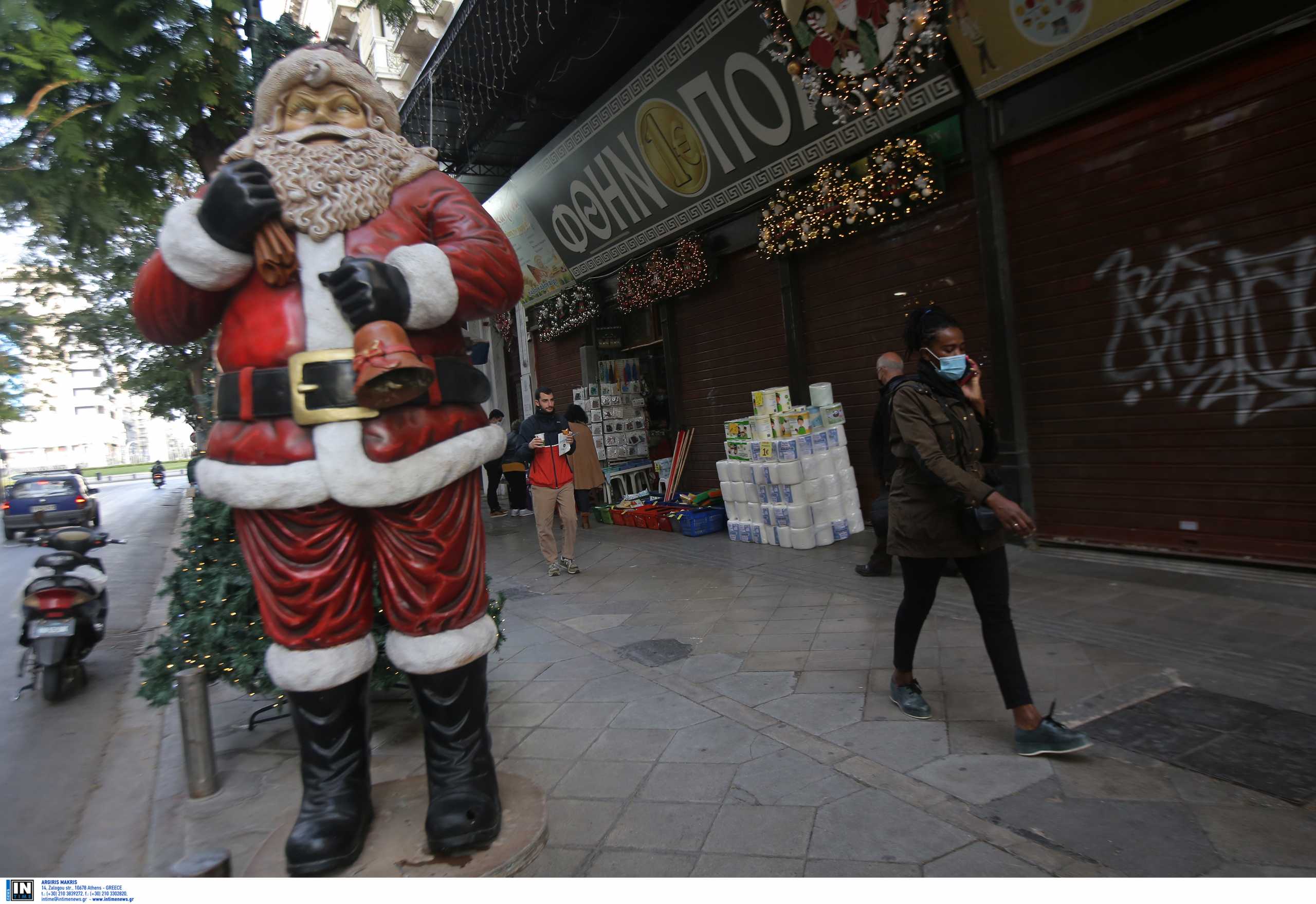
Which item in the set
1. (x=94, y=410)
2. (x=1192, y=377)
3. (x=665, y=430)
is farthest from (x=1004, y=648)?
(x=94, y=410)

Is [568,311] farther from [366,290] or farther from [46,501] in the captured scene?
[46,501]

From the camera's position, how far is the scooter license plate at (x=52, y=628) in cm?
498

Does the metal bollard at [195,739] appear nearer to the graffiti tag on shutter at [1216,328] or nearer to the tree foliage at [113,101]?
the tree foliage at [113,101]

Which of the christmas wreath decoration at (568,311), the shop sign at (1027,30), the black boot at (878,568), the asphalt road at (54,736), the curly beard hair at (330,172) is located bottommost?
the asphalt road at (54,736)

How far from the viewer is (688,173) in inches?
351

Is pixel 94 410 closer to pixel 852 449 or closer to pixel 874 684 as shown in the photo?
pixel 852 449

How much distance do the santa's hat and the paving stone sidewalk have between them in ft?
8.00

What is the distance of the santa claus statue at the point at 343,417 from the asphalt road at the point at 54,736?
5.89 feet

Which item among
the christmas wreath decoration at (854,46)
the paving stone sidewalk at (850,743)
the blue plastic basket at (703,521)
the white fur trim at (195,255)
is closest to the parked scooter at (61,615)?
the paving stone sidewalk at (850,743)

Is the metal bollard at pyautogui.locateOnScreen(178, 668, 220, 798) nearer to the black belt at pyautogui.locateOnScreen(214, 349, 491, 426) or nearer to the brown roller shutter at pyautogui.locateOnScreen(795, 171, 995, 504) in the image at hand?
the black belt at pyautogui.locateOnScreen(214, 349, 491, 426)

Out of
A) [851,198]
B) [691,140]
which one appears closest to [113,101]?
[851,198]

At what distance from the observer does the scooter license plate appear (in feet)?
16.3

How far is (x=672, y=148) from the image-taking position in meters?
8.91

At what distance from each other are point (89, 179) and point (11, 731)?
3366mm
